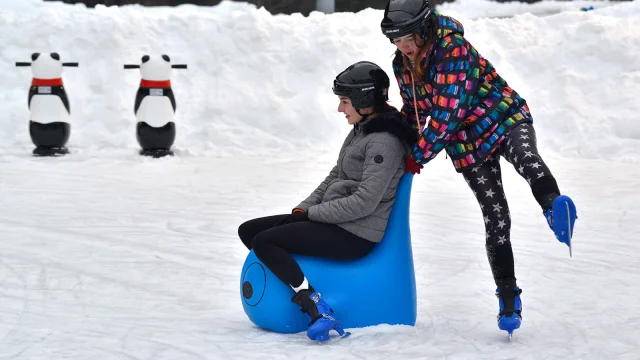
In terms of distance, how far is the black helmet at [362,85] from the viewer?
3707 mm

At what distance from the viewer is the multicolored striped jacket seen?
3486mm

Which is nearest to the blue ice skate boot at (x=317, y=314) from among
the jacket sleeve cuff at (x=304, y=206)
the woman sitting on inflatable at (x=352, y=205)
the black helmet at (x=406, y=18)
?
the woman sitting on inflatable at (x=352, y=205)

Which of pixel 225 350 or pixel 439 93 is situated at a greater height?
pixel 439 93

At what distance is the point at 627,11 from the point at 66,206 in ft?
28.3

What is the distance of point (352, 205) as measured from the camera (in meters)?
3.59

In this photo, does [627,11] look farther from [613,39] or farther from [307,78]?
[307,78]

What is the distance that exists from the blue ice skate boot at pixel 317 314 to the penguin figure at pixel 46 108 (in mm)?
6023

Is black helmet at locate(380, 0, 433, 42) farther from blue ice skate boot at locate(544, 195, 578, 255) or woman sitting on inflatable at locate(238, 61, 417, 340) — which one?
blue ice skate boot at locate(544, 195, 578, 255)

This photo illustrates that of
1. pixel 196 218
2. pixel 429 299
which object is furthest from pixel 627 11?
pixel 429 299

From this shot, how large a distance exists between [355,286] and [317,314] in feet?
0.77

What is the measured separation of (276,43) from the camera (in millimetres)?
11086

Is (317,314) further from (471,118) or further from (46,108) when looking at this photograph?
(46,108)

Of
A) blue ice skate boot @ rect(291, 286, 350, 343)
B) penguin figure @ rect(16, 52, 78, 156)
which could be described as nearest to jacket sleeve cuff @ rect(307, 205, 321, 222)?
blue ice skate boot @ rect(291, 286, 350, 343)

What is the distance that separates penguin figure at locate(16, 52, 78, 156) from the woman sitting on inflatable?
5.75 m
